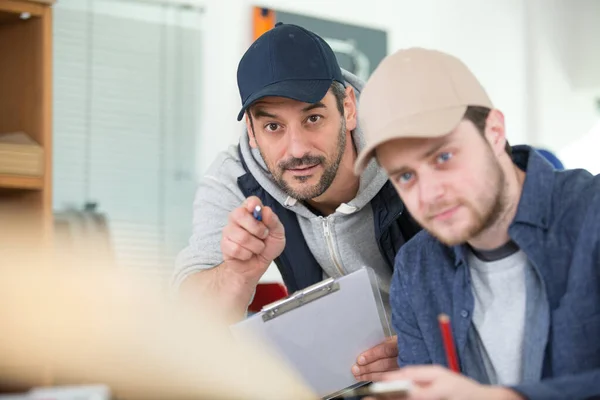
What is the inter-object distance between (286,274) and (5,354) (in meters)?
0.74

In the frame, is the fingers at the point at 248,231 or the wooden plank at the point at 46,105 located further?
the wooden plank at the point at 46,105

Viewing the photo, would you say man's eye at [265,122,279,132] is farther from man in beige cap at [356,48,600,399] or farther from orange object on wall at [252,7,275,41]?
orange object on wall at [252,7,275,41]

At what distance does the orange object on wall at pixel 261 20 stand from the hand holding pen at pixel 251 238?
191 centimetres

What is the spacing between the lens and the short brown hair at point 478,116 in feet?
3.97

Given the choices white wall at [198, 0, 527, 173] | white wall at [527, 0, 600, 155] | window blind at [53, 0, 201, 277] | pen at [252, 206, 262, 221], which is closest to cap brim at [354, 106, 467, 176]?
pen at [252, 206, 262, 221]

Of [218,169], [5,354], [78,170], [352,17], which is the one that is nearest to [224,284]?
[218,169]

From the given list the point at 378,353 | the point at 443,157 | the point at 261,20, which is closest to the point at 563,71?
the point at 261,20

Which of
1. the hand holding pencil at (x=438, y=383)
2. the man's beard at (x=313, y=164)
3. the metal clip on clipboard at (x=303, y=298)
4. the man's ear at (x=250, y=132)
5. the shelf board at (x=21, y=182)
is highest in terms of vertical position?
the man's ear at (x=250, y=132)

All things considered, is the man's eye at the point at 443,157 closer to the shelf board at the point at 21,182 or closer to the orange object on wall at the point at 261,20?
the shelf board at the point at 21,182

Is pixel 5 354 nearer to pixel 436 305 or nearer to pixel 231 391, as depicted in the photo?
pixel 231 391

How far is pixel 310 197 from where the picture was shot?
1834 millimetres

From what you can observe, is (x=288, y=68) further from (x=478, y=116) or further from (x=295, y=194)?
(x=478, y=116)

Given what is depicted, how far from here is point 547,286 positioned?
1221 mm

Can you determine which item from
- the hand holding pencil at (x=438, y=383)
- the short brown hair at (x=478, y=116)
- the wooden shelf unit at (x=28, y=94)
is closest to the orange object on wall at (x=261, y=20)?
the wooden shelf unit at (x=28, y=94)
